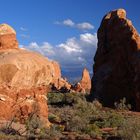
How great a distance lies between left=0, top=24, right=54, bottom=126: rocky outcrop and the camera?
56.7ft

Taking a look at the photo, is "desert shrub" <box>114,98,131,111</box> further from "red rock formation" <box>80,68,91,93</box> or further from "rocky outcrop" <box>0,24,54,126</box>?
"red rock formation" <box>80,68,91,93</box>

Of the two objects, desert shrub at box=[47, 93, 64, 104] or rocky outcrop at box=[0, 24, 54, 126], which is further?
desert shrub at box=[47, 93, 64, 104]

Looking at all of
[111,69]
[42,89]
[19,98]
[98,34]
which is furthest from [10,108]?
[98,34]

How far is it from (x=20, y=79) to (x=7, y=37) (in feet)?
9.65

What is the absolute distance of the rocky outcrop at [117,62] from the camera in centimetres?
3766

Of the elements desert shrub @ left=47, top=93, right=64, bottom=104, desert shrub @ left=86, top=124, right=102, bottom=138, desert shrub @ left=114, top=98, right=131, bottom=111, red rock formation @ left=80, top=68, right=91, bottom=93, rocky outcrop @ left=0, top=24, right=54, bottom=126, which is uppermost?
red rock formation @ left=80, top=68, right=91, bottom=93

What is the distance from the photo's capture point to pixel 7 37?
1969cm

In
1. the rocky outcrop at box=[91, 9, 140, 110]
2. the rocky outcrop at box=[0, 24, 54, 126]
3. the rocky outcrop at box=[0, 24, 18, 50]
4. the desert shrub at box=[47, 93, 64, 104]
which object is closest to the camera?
the rocky outcrop at box=[0, 24, 54, 126]

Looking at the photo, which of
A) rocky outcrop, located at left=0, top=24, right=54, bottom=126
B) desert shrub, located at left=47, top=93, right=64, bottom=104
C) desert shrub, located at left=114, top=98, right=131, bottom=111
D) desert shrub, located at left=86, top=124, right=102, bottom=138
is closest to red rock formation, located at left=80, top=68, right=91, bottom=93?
desert shrub, located at left=47, top=93, right=64, bottom=104

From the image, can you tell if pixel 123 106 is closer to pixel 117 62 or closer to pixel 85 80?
pixel 117 62

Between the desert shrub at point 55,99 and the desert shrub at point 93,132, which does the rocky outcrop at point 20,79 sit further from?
the desert shrub at point 55,99

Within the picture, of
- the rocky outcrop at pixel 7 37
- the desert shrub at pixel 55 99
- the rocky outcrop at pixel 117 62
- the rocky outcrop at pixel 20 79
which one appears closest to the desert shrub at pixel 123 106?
the rocky outcrop at pixel 117 62

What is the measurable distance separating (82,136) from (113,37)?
2326 centimetres

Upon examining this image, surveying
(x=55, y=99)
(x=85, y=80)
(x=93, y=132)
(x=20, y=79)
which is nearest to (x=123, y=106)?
(x=55, y=99)
